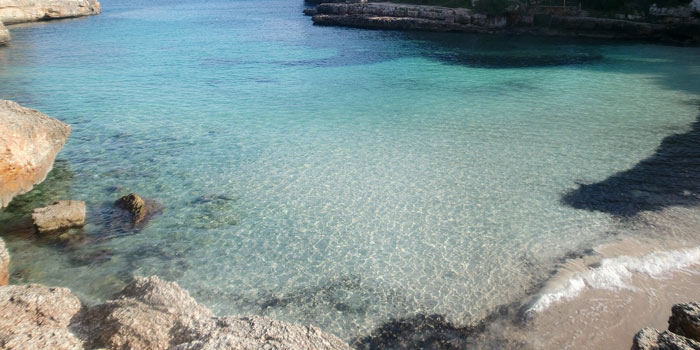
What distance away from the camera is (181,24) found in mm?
43969

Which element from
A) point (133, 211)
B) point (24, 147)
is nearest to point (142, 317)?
point (133, 211)

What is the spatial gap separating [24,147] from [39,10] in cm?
4354

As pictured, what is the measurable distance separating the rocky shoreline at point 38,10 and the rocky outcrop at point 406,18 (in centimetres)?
2552

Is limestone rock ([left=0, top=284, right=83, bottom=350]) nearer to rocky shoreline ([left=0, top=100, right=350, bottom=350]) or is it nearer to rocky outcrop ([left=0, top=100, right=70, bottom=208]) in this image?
rocky shoreline ([left=0, top=100, right=350, bottom=350])

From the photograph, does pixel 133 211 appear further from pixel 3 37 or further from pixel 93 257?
pixel 3 37

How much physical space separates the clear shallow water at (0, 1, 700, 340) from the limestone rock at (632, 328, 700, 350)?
215 cm

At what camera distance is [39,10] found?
44344mm

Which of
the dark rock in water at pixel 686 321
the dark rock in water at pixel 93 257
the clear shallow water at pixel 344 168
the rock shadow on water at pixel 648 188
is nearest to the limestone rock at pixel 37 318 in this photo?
the clear shallow water at pixel 344 168

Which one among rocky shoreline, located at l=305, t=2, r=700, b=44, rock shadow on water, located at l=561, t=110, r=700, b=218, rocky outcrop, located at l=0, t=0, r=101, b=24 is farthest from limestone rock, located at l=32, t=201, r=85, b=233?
rocky outcrop, located at l=0, t=0, r=101, b=24

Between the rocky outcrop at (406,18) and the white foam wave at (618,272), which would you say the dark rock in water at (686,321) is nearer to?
the white foam wave at (618,272)

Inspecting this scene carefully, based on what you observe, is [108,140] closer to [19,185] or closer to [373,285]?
[19,185]

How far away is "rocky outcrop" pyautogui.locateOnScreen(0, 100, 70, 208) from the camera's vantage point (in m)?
9.54

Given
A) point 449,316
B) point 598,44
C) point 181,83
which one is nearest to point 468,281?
point 449,316

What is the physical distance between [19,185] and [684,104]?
19617 mm
